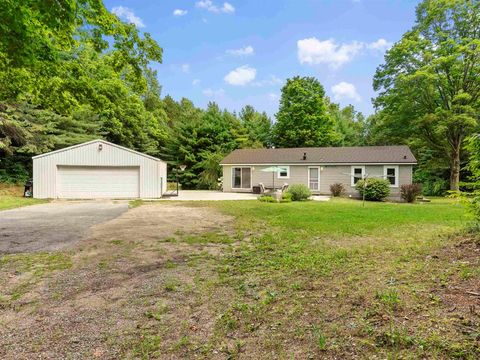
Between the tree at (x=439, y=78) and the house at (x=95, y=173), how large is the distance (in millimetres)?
17894

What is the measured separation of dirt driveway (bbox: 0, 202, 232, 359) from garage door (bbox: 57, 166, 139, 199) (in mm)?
12108

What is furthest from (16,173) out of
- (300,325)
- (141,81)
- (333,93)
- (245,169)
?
(333,93)

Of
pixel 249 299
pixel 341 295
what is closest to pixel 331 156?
pixel 341 295

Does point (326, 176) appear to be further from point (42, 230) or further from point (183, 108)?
point (183, 108)

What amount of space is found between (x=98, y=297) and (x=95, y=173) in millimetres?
15808

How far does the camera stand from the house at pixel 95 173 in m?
16.8

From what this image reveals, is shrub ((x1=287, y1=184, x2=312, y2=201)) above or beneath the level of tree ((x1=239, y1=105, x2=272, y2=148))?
beneath

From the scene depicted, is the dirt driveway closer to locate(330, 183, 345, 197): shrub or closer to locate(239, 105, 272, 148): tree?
locate(330, 183, 345, 197): shrub

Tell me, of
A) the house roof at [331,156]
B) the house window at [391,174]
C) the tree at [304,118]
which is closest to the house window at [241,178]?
the house roof at [331,156]

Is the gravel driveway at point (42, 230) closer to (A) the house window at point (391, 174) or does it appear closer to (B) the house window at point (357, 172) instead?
(B) the house window at point (357, 172)

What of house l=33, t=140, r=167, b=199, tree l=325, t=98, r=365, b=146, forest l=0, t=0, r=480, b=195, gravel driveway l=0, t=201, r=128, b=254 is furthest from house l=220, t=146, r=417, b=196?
tree l=325, t=98, r=365, b=146

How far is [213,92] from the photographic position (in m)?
39.5

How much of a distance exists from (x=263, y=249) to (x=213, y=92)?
36.6 m

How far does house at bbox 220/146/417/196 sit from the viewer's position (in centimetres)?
1889
